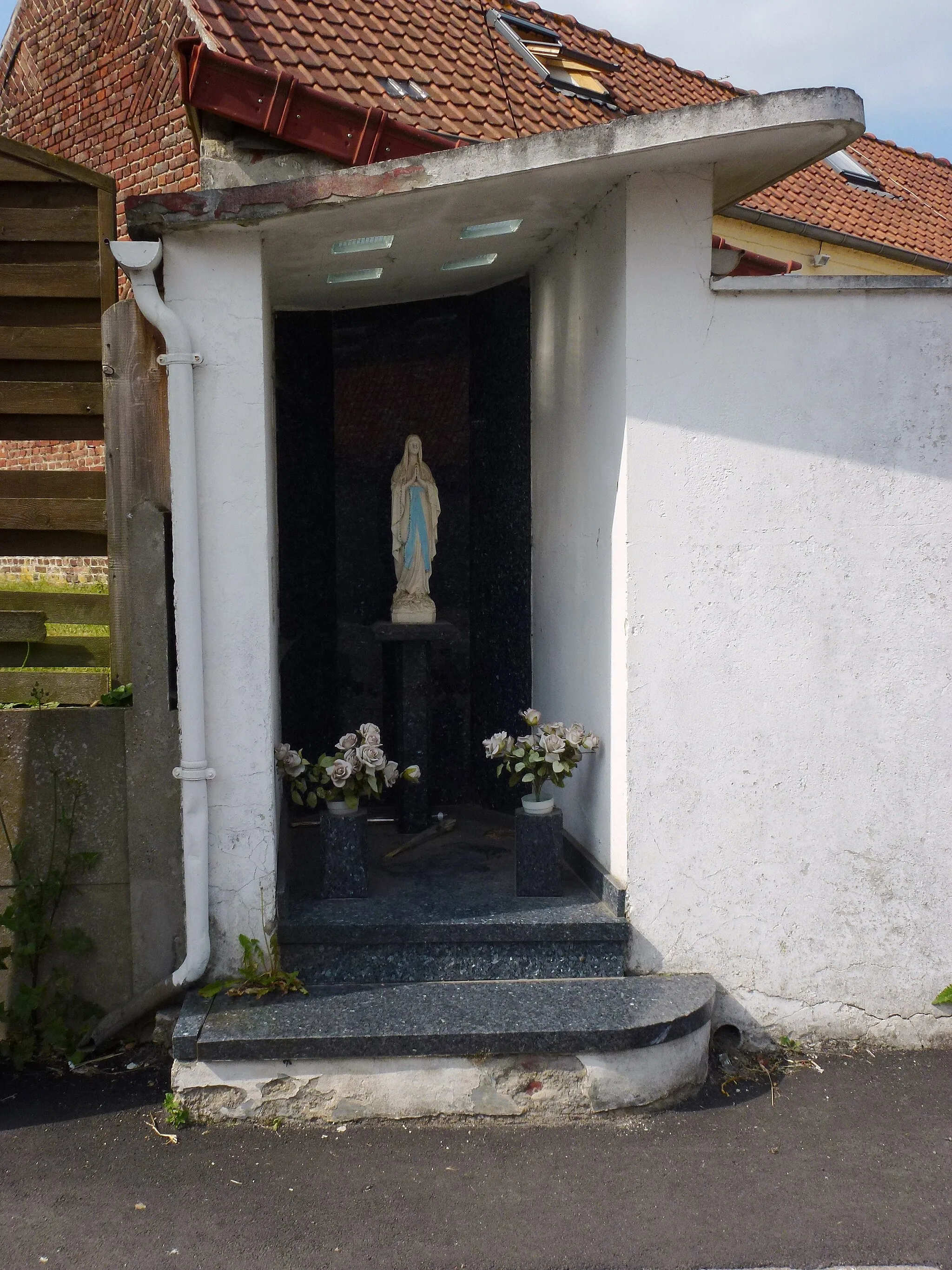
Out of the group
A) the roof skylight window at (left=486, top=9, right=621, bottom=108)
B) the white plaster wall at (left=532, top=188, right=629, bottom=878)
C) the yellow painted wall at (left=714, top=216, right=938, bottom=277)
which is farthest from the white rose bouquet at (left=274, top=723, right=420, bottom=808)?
the roof skylight window at (left=486, top=9, right=621, bottom=108)

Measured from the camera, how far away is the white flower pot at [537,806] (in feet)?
15.5

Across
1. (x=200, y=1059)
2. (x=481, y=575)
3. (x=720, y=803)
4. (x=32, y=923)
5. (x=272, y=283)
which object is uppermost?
(x=272, y=283)

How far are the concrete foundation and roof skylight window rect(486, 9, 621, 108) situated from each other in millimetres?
10315

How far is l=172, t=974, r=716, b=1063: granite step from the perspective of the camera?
12.5ft

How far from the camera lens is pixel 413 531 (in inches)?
229

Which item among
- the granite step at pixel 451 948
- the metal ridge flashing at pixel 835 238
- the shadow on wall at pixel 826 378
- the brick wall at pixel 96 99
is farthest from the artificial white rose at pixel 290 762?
the metal ridge flashing at pixel 835 238

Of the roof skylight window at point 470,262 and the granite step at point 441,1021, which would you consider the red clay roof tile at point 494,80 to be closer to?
the roof skylight window at point 470,262

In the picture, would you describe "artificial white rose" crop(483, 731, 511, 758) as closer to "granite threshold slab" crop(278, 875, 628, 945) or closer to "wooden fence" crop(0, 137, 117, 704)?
"granite threshold slab" crop(278, 875, 628, 945)

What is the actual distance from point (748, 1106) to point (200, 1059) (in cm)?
202

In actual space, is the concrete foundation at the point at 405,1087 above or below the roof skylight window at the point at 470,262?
below

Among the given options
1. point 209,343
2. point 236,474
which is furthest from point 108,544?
point 209,343

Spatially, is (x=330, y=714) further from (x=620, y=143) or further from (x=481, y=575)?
(x=620, y=143)

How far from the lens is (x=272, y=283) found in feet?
17.2

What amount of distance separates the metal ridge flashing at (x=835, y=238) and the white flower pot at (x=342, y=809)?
8335mm
